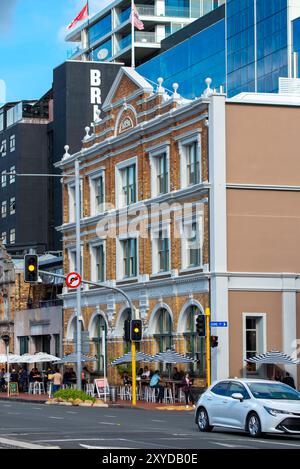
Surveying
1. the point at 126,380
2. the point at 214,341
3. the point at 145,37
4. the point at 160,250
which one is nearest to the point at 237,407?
the point at 214,341

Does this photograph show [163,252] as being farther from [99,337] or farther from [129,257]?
[99,337]

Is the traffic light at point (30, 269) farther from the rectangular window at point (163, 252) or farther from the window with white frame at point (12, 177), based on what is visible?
the window with white frame at point (12, 177)

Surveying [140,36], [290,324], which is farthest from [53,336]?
[140,36]

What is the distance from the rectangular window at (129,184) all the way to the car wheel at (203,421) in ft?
102

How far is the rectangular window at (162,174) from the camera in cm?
5894

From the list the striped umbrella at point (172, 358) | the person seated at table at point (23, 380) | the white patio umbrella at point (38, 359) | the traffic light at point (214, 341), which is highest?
the traffic light at point (214, 341)

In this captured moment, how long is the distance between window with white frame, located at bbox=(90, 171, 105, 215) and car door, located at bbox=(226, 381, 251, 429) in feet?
118

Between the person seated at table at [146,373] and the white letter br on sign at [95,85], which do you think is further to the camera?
the white letter br on sign at [95,85]

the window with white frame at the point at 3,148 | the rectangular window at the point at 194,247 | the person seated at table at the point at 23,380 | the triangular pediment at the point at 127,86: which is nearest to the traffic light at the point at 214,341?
the rectangular window at the point at 194,247

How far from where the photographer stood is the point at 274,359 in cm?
5175

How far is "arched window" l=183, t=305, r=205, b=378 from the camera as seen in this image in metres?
54.9

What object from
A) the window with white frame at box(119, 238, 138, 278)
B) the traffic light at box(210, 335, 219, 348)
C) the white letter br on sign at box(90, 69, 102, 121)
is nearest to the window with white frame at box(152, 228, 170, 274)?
the window with white frame at box(119, 238, 138, 278)

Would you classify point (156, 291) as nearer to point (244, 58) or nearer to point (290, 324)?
point (290, 324)

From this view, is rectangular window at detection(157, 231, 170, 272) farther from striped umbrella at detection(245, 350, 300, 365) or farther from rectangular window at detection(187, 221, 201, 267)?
striped umbrella at detection(245, 350, 300, 365)
